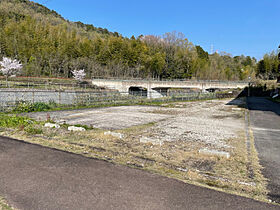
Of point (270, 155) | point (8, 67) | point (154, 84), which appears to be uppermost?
point (8, 67)

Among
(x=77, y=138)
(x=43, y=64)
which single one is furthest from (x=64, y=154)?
(x=43, y=64)

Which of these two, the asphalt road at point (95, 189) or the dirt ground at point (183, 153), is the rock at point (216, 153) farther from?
the asphalt road at point (95, 189)

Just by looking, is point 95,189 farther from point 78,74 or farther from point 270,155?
point 78,74

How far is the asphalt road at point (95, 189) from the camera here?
11.8ft

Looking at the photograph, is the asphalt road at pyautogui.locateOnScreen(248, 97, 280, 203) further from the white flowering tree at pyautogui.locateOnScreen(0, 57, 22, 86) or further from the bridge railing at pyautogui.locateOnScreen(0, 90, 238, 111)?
the white flowering tree at pyautogui.locateOnScreen(0, 57, 22, 86)

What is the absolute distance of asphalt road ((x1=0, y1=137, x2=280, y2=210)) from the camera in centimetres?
358

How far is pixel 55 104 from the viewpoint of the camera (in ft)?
59.5

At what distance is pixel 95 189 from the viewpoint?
4.07m

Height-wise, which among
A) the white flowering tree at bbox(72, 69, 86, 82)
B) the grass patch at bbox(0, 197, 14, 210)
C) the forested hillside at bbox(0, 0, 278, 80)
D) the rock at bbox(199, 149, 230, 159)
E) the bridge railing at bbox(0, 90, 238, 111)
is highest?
the forested hillside at bbox(0, 0, 278, 80)

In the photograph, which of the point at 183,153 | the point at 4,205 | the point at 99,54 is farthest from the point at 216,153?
the point at 99,54

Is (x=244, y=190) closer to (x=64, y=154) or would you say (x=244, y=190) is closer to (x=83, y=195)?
(x=83, y=195)

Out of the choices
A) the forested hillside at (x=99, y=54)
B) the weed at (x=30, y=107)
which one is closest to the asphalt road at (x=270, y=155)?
the weed at (x=30, y=107)

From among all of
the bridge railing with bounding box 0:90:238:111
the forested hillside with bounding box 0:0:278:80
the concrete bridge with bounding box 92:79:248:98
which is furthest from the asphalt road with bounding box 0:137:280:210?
the forested hillside with bounding box 0:0:278:80

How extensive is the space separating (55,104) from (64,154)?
43.3 ft
